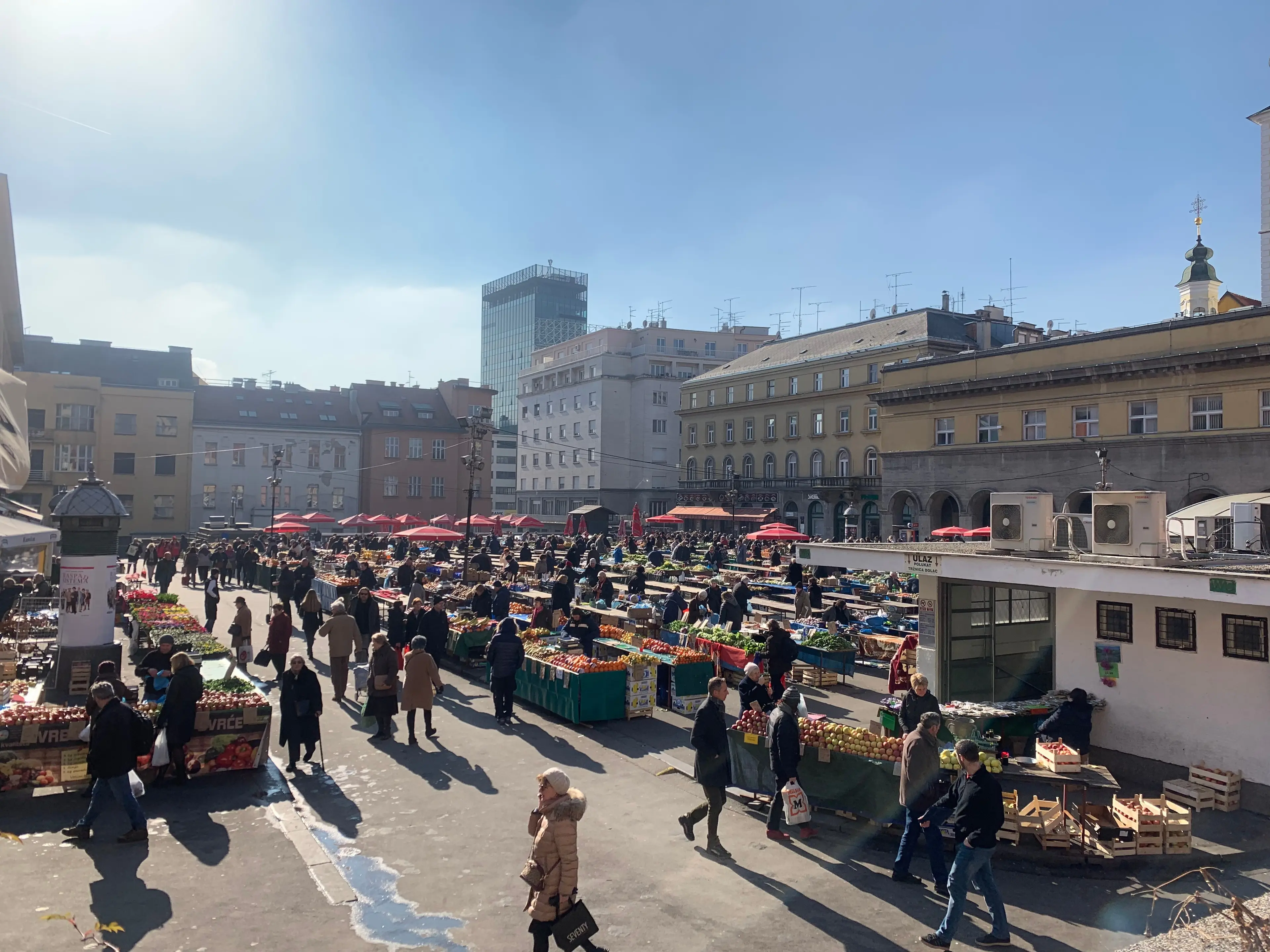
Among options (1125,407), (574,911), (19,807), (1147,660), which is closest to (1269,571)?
(1147,660)

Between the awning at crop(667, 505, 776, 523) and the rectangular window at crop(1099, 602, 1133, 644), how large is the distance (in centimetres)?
3753

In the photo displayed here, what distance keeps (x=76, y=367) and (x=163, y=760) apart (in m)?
67.8

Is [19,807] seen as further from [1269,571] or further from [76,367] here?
[76,367]

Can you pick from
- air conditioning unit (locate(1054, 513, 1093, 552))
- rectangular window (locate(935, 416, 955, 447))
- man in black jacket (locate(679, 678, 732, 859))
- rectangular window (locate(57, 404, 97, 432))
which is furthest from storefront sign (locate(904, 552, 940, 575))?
rectangular window (locate(57, 404, 97, 432))

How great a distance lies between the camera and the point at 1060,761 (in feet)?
35.3

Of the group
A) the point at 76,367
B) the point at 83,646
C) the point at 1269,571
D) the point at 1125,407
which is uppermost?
the point at 76,367

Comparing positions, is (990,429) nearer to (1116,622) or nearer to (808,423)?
(808,423)

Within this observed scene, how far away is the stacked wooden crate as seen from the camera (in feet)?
34.7

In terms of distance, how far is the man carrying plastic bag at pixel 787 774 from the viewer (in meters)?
9.58

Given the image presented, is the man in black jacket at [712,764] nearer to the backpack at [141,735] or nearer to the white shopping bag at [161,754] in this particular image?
the backpack at [141,735]

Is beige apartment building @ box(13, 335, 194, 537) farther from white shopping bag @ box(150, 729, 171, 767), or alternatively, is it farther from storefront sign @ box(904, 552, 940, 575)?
storefront sign @ box(904, 552, 940, 575)

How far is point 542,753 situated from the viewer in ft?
42.2

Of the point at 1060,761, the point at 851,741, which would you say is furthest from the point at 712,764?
the point at 1060,761

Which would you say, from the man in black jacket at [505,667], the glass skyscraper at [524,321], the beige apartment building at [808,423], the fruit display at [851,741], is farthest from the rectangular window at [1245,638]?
the glass skyscraper at [524,321]
